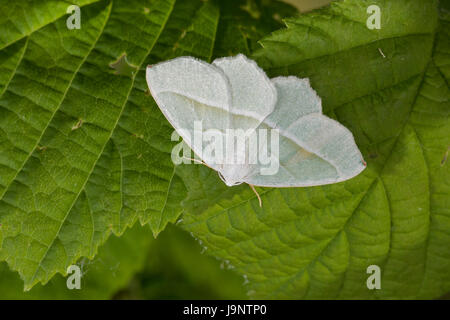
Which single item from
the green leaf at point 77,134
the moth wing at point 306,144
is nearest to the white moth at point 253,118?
the moth wing at point 306,144

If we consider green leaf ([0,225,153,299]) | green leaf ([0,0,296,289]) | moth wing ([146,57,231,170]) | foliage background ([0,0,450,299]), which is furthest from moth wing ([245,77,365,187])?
green leaf ([0,225,153,299])

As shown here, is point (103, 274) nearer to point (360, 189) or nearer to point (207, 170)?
point (207, 170)

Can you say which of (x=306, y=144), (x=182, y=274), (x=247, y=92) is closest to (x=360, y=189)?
(x=306, y=144)

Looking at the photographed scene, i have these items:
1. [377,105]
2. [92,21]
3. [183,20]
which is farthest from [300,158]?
[92,21]

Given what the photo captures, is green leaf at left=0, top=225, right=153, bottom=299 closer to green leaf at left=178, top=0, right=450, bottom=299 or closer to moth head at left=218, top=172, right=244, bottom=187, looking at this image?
green leaf at left=178, top=0, right=450, bottom=299

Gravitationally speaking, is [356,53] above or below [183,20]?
below

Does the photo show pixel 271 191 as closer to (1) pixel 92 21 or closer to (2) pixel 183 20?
(2) pixel 183 20
